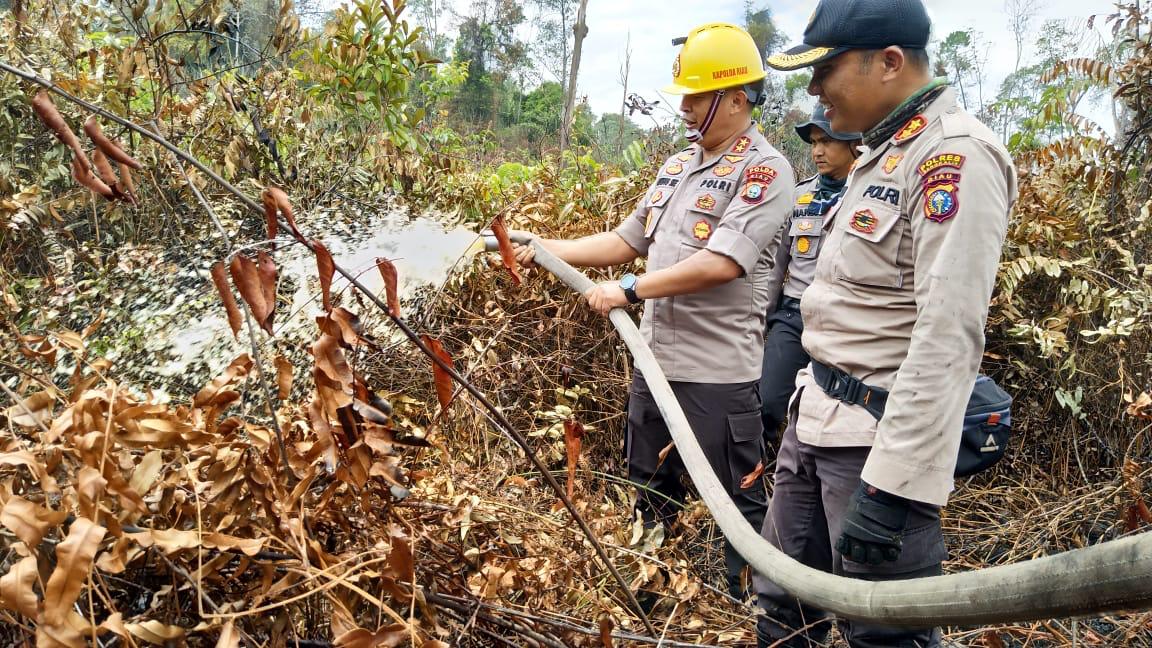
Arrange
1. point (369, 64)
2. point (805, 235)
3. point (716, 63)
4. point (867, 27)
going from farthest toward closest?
1. point (369, 64)
2. point (805, 235)
3. point (716, 63)
4. point (867, 27)

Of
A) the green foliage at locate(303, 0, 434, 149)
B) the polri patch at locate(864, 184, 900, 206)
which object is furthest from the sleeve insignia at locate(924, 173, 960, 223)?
the green foliage at locate(303, 0, 434, 149)

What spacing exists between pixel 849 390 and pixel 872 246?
36 centimetres

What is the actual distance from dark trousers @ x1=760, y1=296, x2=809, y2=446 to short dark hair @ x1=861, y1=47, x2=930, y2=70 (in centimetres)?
180

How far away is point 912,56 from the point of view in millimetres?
1734

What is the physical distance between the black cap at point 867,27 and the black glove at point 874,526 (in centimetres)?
101

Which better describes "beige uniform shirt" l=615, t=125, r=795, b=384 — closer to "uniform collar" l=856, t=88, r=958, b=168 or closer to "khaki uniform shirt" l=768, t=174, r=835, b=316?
"khaki uniform shirt" l=768, t=174, r=835, b=316

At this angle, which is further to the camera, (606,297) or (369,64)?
(369,64)

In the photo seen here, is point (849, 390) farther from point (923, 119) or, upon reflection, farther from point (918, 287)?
point (923, 119)

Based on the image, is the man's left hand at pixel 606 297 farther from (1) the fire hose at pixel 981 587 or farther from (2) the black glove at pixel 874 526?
(2) the black glove at pixel 874 526

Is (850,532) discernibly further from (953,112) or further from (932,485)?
(953,112)

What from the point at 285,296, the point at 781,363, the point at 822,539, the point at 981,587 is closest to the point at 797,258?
the point at 781,363

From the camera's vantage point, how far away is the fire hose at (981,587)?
33.0 inches

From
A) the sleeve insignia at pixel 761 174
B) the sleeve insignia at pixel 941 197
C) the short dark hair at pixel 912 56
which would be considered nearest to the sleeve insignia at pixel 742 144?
the sleeve insignia at pixel 761 174

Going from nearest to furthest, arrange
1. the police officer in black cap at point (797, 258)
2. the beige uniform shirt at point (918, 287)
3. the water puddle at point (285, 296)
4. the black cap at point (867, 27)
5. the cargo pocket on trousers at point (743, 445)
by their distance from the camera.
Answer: the beige uniform shirt at point (918, 287)
the black cap at point (867, 27)
the cargo pocket on trousers at point (743, 445)
the water puddle at point (285, 296)
the police officer in black cap at point (797, 258)
